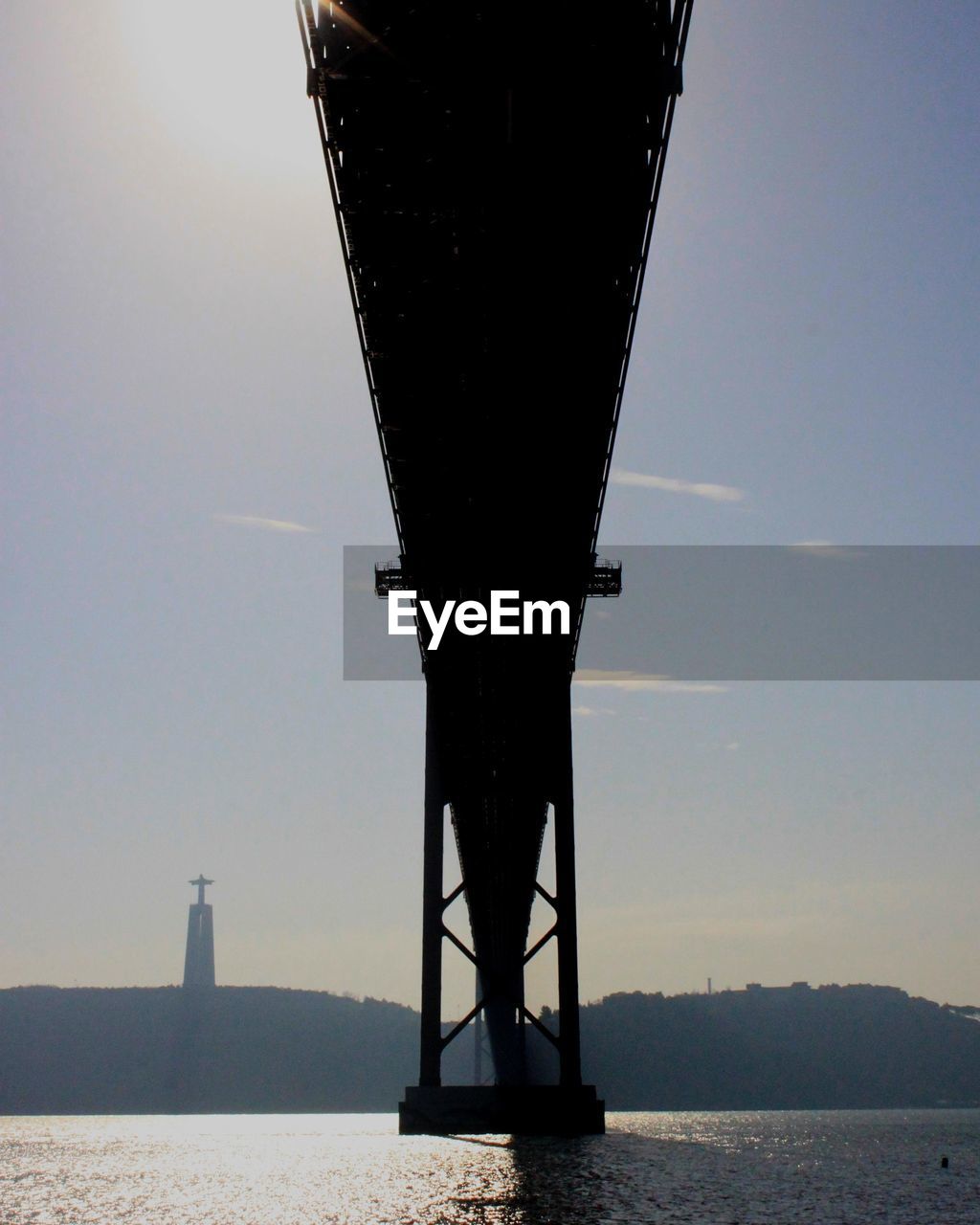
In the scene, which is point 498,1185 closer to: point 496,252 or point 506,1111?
point 506,1111

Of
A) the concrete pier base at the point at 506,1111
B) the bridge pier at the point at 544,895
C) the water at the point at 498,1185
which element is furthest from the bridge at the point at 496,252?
the water at the point at 498,1185

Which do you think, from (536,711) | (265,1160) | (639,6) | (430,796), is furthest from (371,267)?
(265,1160)

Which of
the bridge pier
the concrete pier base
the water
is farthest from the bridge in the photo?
the water

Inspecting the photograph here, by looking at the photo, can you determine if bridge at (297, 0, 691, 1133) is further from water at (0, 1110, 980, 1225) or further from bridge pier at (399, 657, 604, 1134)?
water at (0, 1110, 980, 1225)

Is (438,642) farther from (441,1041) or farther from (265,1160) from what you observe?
(265,1160)

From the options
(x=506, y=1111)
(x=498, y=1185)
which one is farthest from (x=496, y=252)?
(x=498, y=1185)

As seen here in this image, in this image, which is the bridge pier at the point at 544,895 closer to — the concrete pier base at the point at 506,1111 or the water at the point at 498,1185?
the concrete pier base at the point at 506,1111
